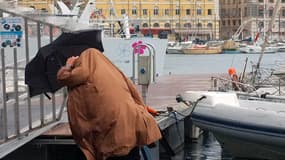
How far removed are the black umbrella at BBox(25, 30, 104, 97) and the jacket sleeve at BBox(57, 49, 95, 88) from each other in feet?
5.32

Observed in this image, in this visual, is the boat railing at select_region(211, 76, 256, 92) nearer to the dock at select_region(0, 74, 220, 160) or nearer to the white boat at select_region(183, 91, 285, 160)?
the dock at select_region(0, 74, 220, 160)

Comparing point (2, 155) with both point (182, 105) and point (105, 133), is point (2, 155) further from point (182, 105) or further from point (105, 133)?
point (182, 105)

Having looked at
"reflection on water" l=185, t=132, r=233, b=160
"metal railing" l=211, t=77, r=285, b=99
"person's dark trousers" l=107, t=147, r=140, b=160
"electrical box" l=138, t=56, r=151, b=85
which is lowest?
"reflection on water" l=185, t=132, r=233, b=160

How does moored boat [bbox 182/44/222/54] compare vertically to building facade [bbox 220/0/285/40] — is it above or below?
below

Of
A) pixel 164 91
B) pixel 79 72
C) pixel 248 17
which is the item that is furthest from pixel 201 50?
pixel 79 72

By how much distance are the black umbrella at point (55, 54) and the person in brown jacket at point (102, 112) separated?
168 centimetres

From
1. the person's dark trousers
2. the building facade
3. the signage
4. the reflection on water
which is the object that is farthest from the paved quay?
the building facade

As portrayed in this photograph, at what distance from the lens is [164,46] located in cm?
2891

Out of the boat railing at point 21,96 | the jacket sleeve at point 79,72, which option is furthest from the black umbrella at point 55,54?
the jacket sleeve at point 79,72

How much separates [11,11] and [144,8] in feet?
238

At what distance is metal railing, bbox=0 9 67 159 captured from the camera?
25.9 ft

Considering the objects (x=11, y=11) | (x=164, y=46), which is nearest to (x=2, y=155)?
(x=11, y=11)

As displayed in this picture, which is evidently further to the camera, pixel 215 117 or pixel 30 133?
pixel 215 117

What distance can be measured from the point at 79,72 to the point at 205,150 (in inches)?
381
